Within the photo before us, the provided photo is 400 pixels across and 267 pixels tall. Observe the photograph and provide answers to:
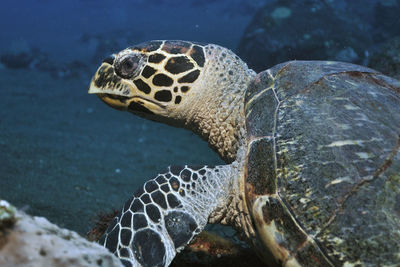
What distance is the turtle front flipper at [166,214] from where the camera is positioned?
1.56 metres

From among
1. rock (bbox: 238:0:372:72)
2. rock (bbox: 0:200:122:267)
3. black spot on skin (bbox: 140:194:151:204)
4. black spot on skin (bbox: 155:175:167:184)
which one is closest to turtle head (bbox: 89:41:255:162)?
black spot on skin (bbox: 155:175:167:184)

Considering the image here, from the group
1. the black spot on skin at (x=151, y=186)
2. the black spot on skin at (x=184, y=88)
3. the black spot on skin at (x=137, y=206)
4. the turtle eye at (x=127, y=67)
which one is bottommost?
the black spot on skin at (x=137, y=206)

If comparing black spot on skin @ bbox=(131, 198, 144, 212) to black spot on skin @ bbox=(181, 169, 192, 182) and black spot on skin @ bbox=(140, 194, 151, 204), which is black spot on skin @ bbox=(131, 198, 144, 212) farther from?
black spot on skin @ bbox=(181, 169, 192, 182)

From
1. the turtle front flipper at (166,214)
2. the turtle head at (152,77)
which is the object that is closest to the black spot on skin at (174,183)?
the turtle front flipper at (166,214)

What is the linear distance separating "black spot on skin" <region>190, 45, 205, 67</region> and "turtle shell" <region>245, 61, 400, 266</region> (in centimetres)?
75

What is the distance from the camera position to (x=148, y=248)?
1566 millimetres

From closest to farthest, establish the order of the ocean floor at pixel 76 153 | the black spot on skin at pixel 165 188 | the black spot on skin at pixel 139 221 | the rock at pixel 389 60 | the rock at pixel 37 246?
the rock at pixel 37 246, the black spot on skin at pixel 139 221, the black spot on skin at pixel 165 188, the ocean floor at pixel 76 153, the rock at pixel 389 60

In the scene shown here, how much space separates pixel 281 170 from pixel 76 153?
4835 mm

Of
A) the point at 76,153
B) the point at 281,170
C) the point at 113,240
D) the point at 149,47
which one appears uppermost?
the point at 149,47

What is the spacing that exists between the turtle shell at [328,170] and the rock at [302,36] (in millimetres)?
6385

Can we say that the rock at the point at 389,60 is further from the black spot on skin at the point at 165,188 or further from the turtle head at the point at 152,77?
the black spot on skin at the point at 165,188

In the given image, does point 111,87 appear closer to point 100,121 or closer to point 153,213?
point 153,213

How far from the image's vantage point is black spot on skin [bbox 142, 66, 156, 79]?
231 cm

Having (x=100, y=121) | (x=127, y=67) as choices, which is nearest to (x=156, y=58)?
(x=127, y=67)
